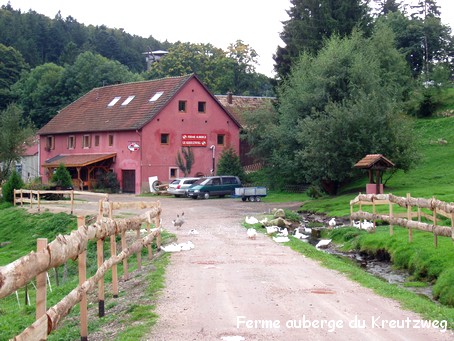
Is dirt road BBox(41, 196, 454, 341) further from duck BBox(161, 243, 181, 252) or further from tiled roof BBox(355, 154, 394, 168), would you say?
tiled roof BBox(355, 154, 394, 168)

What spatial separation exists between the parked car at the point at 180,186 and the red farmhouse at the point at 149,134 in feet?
17.2

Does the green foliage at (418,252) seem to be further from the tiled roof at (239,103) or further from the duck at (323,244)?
the tiled roof at (239,103)

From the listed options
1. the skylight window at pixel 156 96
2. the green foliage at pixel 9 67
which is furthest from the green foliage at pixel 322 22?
the green foliage at pixel 9 67

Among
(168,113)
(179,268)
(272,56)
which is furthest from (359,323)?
(272,56)

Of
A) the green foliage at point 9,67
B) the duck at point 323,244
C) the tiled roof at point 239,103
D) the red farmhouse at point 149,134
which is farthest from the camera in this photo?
the green foliage at point 9,67

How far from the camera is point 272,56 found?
63.5 metres

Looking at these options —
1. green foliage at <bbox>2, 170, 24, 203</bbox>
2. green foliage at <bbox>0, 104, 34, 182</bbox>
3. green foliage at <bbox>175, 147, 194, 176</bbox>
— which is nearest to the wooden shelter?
green foliage at <bbox>2, 170, 24, 203</bbox>

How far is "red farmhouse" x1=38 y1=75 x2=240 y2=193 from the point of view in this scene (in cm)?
5462

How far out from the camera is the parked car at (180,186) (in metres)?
48.3

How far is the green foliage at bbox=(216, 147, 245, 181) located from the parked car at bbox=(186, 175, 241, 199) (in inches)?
190

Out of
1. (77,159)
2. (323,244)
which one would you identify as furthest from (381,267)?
(77,159)

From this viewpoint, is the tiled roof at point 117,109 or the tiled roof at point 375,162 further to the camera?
the tiled roof at point 117,109

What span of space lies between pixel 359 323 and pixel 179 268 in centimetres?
654

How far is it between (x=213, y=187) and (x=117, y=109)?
1565 centimetres
